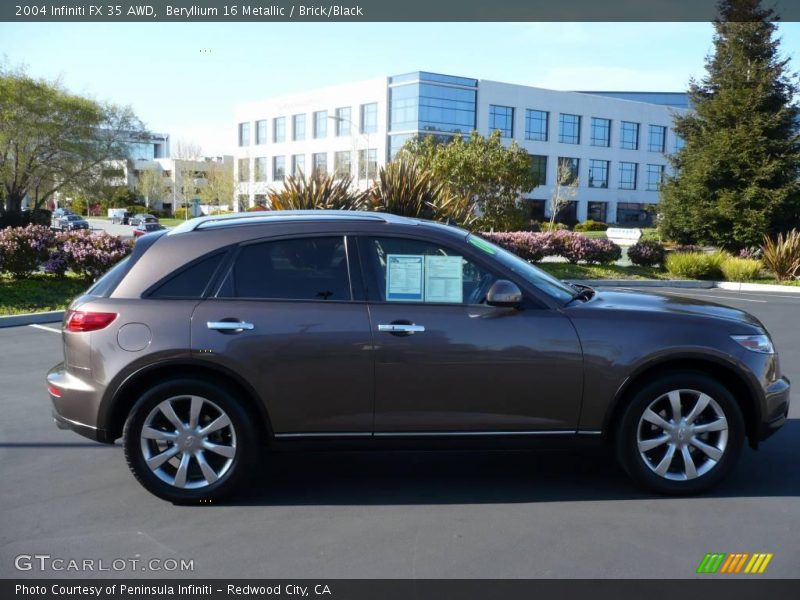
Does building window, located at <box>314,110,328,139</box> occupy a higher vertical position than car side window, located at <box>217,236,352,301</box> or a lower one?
higher

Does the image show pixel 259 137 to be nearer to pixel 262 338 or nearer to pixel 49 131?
pixel 49 131

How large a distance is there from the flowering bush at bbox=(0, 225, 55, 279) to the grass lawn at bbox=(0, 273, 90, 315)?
0.85 feet

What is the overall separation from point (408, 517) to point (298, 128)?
73.8 meters

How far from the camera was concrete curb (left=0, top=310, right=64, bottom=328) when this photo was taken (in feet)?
39.3

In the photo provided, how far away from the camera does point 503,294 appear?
14.9 ft

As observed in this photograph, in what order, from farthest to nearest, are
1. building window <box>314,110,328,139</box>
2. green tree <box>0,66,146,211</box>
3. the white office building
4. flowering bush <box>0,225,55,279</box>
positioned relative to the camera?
1. building window <box>314,110,328,139</box>
2. the white office building
3. green tree <box>0,66,146,211</box>
4. flowering bush <box>0,225,55,279</box>

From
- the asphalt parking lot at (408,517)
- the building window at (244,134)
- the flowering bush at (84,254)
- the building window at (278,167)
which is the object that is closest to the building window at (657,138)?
the building window at (278,167)

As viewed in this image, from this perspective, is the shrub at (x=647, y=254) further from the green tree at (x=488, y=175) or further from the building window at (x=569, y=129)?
the building window at (x=569, y=129)

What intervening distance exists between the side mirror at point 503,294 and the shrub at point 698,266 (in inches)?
788

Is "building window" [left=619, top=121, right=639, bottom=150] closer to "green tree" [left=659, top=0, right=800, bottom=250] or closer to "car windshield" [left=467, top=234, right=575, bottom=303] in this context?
"green tree" [left=659, top=0, right=800, bottom=250]

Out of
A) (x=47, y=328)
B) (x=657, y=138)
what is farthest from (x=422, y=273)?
(x=657, y=138)

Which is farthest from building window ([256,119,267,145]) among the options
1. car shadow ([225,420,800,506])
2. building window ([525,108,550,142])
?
car shadow ([225,420,800,506])

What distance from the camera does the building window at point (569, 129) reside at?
69.4 m
